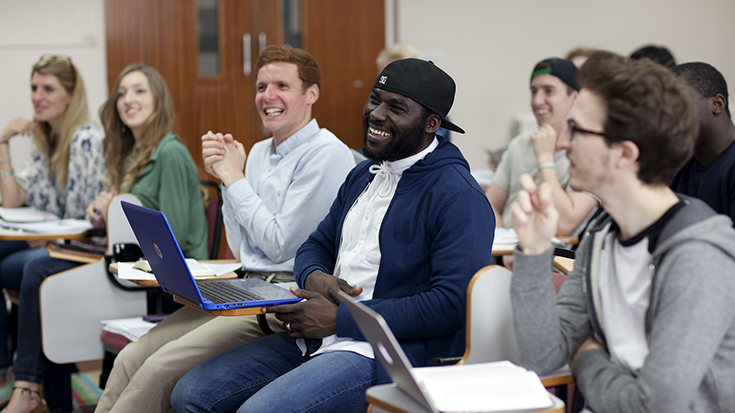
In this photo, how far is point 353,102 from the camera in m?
4.89

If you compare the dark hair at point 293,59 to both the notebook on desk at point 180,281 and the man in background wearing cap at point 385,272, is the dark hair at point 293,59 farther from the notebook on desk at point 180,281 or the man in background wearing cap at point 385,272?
the notebook on desk at point 180,281

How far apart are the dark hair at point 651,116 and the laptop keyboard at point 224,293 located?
0.93 meters

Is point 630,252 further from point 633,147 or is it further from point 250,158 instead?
point 250,158

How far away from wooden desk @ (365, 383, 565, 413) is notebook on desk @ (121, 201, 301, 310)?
522mm

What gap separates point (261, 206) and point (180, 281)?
55cm

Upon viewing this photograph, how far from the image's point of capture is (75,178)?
3.33 meters

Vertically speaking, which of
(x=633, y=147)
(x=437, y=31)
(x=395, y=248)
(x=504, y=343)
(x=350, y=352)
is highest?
(x=437, y=31)

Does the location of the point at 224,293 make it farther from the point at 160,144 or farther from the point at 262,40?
the point at 262,40

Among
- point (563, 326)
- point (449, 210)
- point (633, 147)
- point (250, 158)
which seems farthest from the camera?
point (250, 158)

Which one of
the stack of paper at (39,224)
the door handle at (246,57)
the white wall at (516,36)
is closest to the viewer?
the stack of paper at (39,224)

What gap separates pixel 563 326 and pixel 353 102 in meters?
3.79

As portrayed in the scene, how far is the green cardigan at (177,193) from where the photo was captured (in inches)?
107

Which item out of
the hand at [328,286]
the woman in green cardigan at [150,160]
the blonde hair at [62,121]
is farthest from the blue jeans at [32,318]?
the hand at [328,286]

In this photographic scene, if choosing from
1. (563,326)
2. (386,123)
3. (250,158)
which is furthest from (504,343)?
(250,158)
